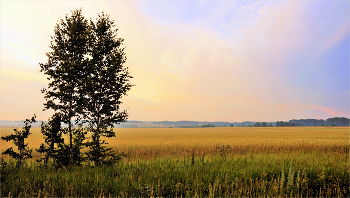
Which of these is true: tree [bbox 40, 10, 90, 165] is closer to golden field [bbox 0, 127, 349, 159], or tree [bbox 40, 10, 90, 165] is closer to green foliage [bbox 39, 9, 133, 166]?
green foliage [bbox 39, 9, 133, 166]

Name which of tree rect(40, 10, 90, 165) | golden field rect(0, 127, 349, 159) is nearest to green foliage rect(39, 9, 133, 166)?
tree rect(40, 10, 90, 165)

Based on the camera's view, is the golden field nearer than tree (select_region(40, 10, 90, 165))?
No

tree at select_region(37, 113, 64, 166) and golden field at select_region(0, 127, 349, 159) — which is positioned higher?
tree at select_region(37, 113, 64, 166)

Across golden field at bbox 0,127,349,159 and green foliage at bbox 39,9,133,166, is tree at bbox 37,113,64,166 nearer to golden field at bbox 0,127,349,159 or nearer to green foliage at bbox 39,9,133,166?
green foliage at bbox 39,9,133,166

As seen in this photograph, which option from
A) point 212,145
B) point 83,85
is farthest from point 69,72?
point 212,145

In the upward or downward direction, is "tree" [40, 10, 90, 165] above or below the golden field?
above

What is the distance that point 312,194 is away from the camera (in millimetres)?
8922

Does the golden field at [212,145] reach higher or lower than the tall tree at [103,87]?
lower

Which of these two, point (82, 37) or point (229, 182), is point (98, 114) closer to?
point (82, 37)

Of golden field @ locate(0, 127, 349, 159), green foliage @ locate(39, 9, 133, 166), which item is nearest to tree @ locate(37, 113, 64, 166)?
green foliage @ locate(39, 9, 133, 166)

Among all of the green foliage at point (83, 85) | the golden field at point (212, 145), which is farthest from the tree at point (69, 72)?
the golden field at point (212, 145)

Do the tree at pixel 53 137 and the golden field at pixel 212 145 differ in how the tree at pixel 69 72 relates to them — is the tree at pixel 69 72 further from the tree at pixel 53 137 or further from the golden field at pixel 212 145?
the golden field at pixel 212 145

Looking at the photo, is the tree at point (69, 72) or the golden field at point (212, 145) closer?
the tree at point (69, 72)

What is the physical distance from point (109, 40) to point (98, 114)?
15.8ft
